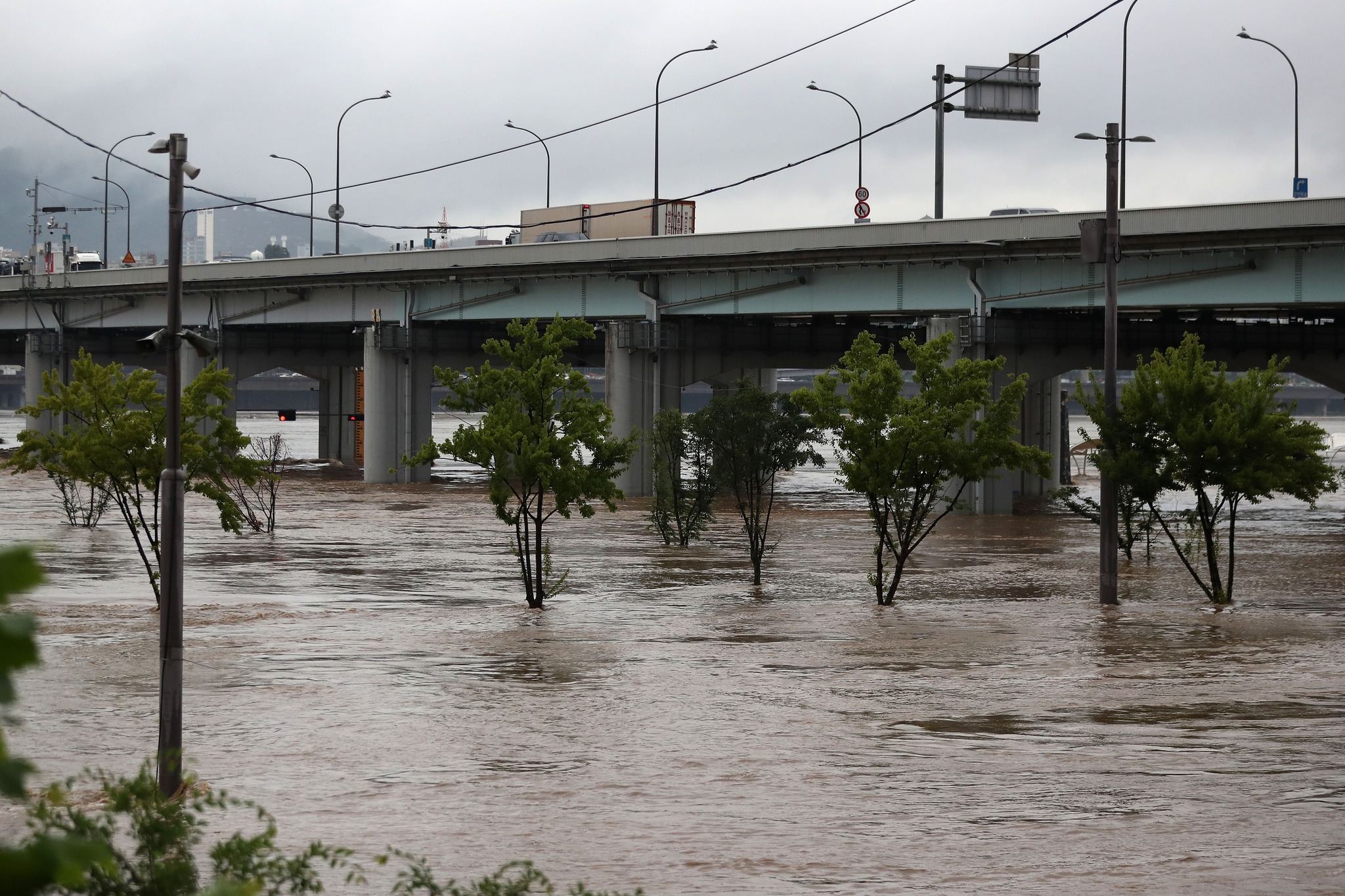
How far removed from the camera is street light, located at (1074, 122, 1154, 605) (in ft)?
88.1

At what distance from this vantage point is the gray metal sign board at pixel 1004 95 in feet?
157

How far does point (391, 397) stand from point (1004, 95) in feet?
102

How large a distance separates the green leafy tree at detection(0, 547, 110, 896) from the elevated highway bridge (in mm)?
41730

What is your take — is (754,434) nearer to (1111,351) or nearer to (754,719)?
(1111,351)

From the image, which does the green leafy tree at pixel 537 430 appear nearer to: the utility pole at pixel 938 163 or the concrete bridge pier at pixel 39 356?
the utility pole at pixel 938 163

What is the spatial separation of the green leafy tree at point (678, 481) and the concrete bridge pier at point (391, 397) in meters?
26.9

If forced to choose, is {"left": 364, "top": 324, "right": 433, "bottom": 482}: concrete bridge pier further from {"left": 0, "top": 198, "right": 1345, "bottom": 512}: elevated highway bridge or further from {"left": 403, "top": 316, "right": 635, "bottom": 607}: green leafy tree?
{"left": 403, "top": 316, "right": 635, "bottom": 607}: green leafy tree

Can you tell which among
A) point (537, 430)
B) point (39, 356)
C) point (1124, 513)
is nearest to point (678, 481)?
point (1124, 513)

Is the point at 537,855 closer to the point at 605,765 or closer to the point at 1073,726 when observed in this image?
the point at 605,765

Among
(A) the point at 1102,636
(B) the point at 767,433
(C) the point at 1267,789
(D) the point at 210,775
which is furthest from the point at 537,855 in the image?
(B) the point at 767,433

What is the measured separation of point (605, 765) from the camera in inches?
603

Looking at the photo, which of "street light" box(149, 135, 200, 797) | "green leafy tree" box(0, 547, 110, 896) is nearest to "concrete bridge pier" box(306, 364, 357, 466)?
"street light" box(149, 135, 200, 797)

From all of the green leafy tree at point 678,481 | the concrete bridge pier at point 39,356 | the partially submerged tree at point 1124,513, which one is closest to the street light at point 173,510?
the partially submerged tree at point 1124,513

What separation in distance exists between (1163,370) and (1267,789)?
49.2 ft
